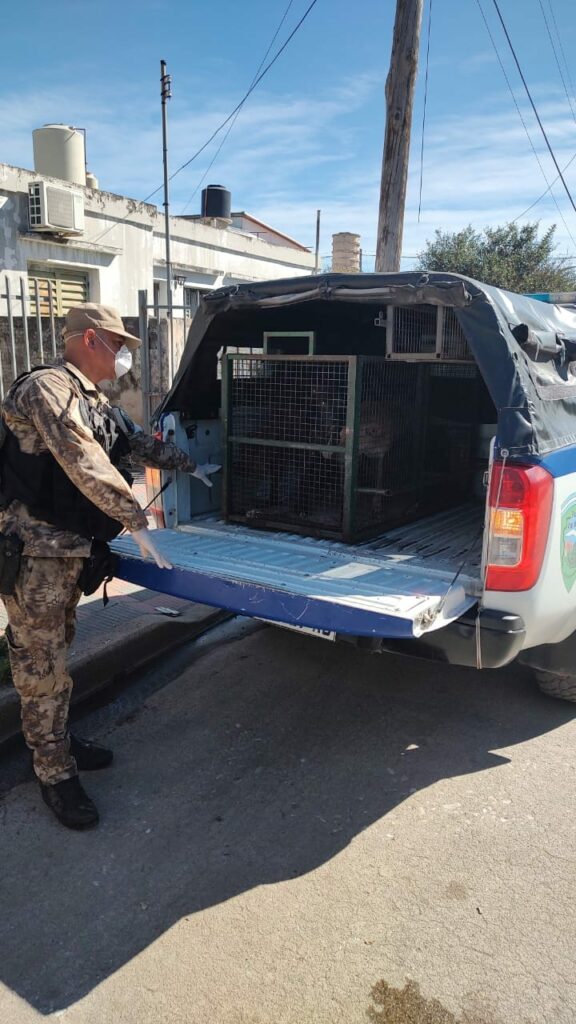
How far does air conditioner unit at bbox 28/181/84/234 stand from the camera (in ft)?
41.4

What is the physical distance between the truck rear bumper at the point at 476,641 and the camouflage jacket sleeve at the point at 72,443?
1.10 metres

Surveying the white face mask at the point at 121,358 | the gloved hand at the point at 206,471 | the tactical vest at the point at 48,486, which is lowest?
the gloved hand at the point at 206,471

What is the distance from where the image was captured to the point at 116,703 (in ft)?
13.5

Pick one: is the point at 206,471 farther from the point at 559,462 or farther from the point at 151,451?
the point at 559,462

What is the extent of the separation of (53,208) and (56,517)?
11.5 meters

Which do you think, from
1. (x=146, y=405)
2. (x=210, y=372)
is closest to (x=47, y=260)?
(x=146, y=405)

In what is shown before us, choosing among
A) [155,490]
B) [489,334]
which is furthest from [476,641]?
[155,490]

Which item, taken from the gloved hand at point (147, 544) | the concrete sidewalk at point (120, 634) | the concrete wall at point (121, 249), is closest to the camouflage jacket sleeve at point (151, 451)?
the gloved hand at point (147, 544)

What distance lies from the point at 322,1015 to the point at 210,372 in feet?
11.0

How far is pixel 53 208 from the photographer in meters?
12.7

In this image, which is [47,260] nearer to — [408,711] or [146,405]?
[146,405]

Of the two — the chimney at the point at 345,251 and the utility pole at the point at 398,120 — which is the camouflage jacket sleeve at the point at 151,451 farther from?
the chimney at the point at 345,251

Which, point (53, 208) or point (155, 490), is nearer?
point (155, 490)

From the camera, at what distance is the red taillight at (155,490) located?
430 centimetres
